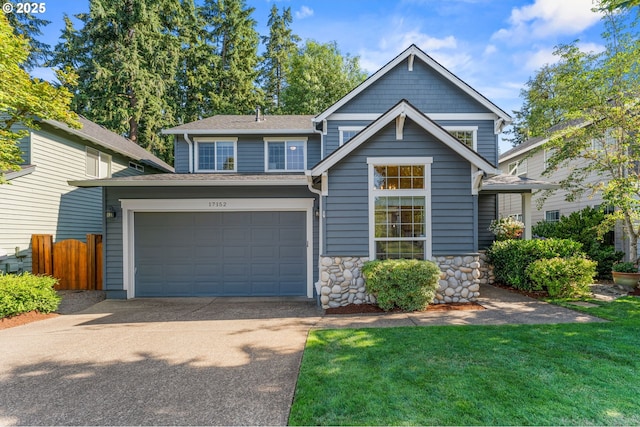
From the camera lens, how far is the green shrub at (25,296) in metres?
6.07

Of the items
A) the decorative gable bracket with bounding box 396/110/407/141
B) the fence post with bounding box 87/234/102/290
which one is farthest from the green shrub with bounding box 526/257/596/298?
the fence post with bounding box 87/234/102/290

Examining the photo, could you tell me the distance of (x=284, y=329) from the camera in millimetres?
5434

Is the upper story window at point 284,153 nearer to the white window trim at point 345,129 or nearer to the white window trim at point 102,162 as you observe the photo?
the white window trim at point 345,129

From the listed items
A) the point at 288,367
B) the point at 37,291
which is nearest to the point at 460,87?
the point at 288,367

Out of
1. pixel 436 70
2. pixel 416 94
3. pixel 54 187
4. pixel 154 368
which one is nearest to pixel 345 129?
pixel 416 94

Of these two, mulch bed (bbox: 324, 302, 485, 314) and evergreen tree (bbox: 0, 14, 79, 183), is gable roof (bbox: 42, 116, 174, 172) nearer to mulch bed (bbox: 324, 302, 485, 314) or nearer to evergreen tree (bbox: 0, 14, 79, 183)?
evergreen tree (bbox: 0, 14, 79, 183)

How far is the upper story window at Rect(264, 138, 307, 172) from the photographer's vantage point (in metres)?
10.9

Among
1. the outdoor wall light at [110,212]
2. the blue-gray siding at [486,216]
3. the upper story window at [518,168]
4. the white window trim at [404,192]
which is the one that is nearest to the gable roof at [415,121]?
the white window trim at [404,192]

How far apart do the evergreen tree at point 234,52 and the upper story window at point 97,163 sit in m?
11.4

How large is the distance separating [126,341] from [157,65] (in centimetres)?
2018

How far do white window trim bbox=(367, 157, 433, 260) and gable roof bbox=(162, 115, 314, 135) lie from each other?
15.0 feet

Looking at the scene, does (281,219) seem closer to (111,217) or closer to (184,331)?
(184,331)

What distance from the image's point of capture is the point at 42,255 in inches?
368

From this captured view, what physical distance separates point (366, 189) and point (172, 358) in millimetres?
4791
